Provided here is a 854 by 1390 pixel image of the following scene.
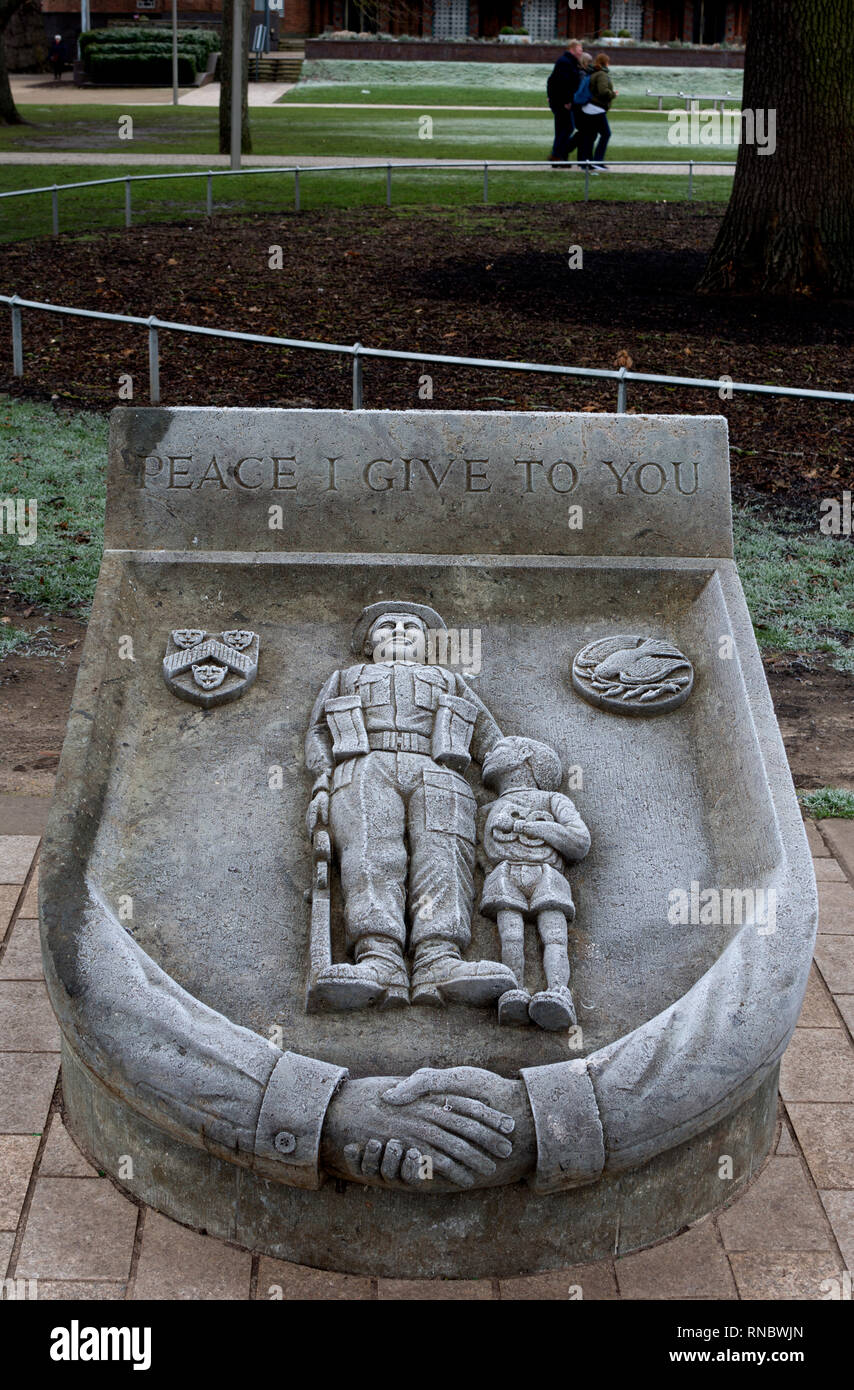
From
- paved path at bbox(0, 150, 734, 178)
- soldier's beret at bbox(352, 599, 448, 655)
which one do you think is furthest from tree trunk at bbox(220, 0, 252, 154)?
soldier's beret at bbox(352, 599, 448, 655)

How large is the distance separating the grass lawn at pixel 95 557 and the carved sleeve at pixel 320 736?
10.8 feet

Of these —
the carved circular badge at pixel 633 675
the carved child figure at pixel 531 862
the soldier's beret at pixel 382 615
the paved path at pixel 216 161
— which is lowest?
the carved child figure at pixel 531 862

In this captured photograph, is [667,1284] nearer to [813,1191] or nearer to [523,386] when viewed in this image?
[813,1191]

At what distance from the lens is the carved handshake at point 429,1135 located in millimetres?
3607

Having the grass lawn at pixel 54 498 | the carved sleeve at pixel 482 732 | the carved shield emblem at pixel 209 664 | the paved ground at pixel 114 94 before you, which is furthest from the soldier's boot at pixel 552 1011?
the paved ground at pixel 114 94

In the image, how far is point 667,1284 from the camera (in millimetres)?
3832

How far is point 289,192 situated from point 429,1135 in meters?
19.3

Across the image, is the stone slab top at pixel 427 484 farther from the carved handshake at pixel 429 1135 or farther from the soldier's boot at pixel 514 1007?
the carved handshake at pixel 429 1135

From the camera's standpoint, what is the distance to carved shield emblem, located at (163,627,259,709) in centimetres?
503

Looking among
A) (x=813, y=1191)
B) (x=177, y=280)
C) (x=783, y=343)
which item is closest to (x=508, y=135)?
(x=177, y=280)

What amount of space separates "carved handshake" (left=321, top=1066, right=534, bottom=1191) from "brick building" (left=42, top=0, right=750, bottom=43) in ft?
174

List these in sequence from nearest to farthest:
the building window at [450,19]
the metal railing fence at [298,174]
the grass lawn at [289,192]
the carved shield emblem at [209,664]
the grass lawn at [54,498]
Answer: the carved shield emblem at [209,664], the grass lawn at [54,498], the metal railing fence at [298,174], the grass lawn at [289,192], the building window at [450,19]

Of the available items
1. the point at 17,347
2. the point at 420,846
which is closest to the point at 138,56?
the point at 17,347
